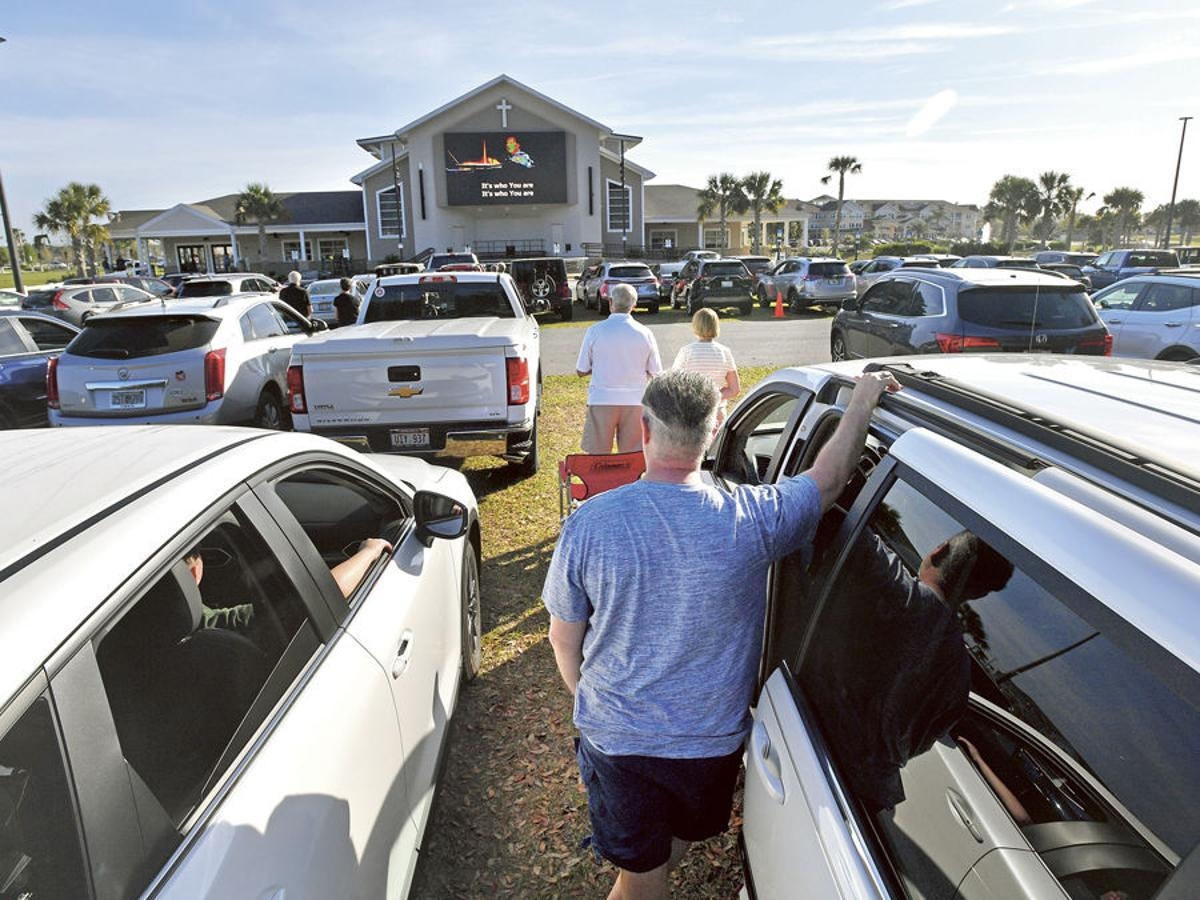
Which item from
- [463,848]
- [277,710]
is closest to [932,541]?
[277,710]

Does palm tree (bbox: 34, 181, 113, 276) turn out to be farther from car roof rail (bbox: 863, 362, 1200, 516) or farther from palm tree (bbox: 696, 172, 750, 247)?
car roof rail (bbox: 863, 362, 1200, 516)

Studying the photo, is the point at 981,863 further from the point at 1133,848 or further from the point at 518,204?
the point at 518,204

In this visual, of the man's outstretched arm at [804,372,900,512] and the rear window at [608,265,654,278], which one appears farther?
the rear window at [608,265,654,278]

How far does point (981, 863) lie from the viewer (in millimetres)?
1319

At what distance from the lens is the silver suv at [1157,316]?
32.2ft

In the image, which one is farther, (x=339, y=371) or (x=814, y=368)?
(x=339, y=371)

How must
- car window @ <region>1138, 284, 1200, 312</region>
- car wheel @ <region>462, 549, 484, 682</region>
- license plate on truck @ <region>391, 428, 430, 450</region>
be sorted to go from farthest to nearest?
car window @ <region>1138, 284, 1200, 312</region> < license plate on truck @ <region>391, 428, 430, 450</region> < car wheel @ <region>462, 549, 484, 682</region>

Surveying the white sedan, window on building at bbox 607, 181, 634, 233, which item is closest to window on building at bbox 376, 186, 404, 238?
window on building at bbox 607, 181, 634, 233

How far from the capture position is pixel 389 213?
45219 millimetres

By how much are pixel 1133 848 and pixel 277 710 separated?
1.72 m

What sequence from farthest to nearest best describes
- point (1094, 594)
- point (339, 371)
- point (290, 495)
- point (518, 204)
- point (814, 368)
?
point (518, 204)
point (339, 371)
point (290, 495)
point (814, 368)
point (1094, 594)

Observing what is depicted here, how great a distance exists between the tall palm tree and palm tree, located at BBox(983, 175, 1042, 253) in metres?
14.3

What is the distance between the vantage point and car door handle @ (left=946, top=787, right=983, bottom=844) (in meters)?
1.37

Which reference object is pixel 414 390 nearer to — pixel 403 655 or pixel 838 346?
pixel 403 655
